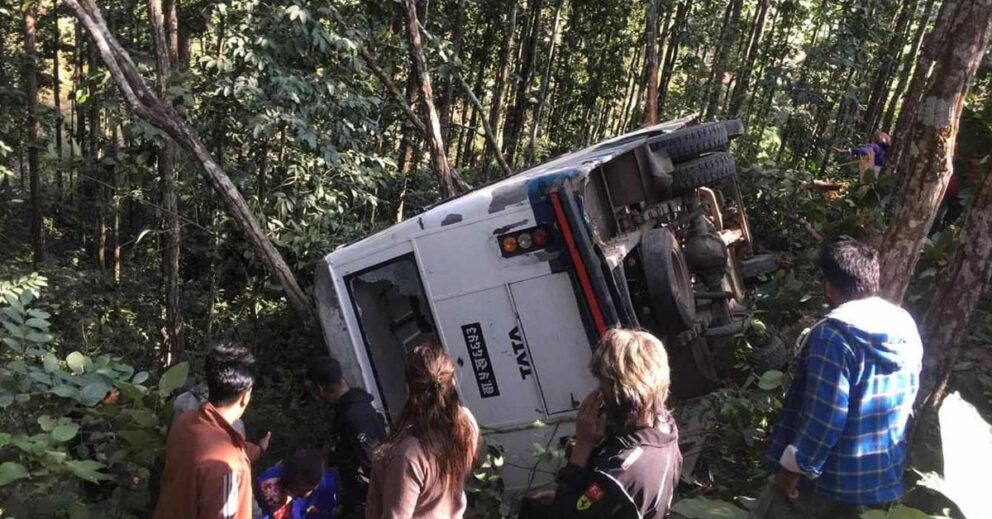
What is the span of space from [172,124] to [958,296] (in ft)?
16.5

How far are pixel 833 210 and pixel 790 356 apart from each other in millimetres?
3070

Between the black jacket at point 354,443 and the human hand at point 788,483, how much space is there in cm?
173

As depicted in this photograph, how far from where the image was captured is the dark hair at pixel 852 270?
98.6 inches

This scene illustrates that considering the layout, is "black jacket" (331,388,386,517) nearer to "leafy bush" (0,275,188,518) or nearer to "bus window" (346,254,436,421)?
"leafy bush" (0,275,188,518)

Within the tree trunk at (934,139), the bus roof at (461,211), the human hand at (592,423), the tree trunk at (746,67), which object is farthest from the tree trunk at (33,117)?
the tree trunk at (746,67)

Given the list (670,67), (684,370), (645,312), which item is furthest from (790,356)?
(670,67)

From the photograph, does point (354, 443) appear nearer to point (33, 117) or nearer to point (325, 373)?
point (325, 373)

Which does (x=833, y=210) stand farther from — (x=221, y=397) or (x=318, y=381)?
(x=221, y=397)

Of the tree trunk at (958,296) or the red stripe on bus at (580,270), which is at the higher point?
the red stripe on bus at (580,270)

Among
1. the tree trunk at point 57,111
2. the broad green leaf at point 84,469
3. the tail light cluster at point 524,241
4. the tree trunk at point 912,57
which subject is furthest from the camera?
the tree trunk at point 912,57

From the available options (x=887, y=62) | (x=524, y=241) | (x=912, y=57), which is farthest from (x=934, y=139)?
(x=912, y=57)

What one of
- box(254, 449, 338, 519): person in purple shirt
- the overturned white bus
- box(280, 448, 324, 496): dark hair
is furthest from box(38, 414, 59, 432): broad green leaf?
the overturned white bus

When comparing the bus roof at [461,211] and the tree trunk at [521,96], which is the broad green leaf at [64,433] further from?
the tree trunk at [521,96]

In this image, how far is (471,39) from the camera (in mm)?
15133
